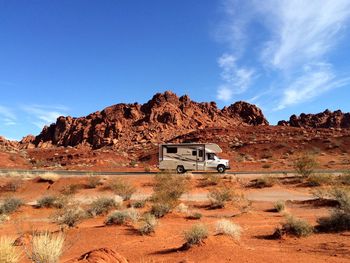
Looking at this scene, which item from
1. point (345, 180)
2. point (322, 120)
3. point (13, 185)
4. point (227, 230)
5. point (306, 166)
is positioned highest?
point (322, 120)

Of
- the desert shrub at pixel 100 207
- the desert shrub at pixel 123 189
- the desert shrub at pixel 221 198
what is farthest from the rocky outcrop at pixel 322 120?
the desert shrub at pixel 100 207

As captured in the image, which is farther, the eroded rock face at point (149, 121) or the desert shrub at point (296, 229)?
the eroded rock face at point (149, 121)

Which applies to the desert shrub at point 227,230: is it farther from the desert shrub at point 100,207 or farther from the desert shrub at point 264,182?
the desert shrub at point 264,182

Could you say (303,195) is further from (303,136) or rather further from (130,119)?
(130,119)

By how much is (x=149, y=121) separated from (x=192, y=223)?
252 ft

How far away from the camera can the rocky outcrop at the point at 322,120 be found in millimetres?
102500

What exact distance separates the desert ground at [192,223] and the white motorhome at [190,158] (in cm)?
294

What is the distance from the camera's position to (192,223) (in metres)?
16.2

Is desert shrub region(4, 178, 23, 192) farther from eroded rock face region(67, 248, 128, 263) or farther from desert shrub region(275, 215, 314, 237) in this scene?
eroded rock face region(67, 248, 128, 263)

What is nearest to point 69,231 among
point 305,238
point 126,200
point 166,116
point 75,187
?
point 305,238

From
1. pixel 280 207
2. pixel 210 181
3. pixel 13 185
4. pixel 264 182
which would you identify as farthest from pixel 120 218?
pixel 13 185

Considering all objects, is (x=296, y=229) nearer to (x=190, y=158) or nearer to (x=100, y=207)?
(x=100, y=207)

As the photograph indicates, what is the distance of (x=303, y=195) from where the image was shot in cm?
2436

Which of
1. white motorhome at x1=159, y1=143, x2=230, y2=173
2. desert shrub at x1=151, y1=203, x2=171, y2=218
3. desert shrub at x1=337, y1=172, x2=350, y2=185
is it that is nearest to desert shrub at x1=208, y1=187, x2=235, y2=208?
desert shrub at x1=151, y1=203, x2=171, y2=218
